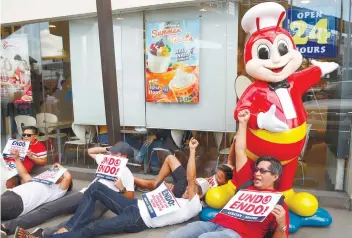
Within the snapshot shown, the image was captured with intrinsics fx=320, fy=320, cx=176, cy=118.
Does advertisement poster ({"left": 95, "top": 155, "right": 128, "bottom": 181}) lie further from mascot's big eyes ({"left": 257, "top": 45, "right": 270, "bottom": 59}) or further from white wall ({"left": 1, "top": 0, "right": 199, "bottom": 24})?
white wall ({"left": 1, "top": 0, "right": 199, "bottom": 24})

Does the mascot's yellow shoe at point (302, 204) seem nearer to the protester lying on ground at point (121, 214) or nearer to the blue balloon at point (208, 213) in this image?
the blue balloon at point (208, 213)

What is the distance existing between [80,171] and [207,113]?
2235 millimetres

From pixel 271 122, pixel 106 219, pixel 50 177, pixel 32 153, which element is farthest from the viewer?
pixel 32 153

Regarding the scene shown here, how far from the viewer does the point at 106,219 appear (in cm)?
305

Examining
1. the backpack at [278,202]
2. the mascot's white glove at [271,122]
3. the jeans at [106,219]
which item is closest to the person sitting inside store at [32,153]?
the jeans at [106,219]

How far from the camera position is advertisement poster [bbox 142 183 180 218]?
3084 mm

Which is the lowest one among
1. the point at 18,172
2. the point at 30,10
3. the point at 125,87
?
the point at 18,172

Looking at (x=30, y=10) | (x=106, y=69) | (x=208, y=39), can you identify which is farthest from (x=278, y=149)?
(x=30, y=10)

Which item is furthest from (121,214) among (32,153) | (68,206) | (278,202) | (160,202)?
(32,153)

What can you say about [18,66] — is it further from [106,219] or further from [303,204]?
[303,204]

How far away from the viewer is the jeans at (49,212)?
3.16 meters

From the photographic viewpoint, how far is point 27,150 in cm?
437

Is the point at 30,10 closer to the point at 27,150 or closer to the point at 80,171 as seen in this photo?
the point at 27,150

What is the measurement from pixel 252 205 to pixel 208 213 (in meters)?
0.82
